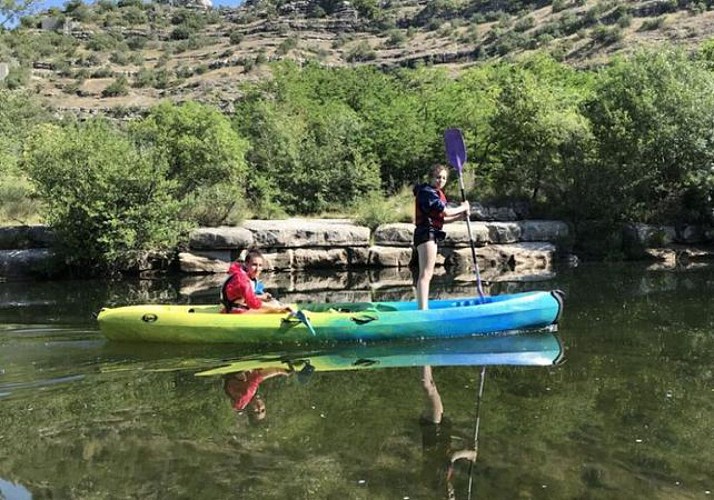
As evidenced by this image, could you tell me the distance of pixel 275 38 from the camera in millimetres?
72062

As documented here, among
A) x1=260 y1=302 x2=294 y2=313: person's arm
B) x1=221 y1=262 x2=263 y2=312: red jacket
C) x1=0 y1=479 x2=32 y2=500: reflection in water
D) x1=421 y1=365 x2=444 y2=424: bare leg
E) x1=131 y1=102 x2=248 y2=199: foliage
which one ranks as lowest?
x1=421 y1=365 x2=444 y2=424: bare leg

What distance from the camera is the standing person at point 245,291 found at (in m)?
8.48

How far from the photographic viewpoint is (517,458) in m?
4.83

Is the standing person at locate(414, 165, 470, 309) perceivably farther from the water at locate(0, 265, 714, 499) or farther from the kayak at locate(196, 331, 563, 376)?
the water at locate(0, 265, 714, 499)

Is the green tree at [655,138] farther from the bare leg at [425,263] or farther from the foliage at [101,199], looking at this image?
the bare leg at [425,263]

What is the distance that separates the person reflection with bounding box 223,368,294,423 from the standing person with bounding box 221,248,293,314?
1223mm

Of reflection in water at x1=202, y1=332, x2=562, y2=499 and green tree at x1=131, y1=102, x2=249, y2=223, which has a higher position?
green tree at x1=131, y1=102, x2=249, y2=223

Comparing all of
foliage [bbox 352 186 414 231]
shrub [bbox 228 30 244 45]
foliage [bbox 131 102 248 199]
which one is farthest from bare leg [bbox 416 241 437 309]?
shrub [bbox 228 30 244 45]

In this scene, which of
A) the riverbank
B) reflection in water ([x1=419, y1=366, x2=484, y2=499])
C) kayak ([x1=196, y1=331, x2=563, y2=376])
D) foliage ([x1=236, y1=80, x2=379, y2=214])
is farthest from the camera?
foliage ([x1=236, y1=80, x2=379, y2=214])

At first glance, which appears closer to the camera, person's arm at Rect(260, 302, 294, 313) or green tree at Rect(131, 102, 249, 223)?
person's arm at Rect(260, 302, 294, 313)

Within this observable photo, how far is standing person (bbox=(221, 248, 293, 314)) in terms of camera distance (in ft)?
27.8

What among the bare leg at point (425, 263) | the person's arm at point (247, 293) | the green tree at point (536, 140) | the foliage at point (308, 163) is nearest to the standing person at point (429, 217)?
the bare leg at point (425, 263)

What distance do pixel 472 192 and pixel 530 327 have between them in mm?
13276

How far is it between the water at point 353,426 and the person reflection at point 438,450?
0.02 metres
